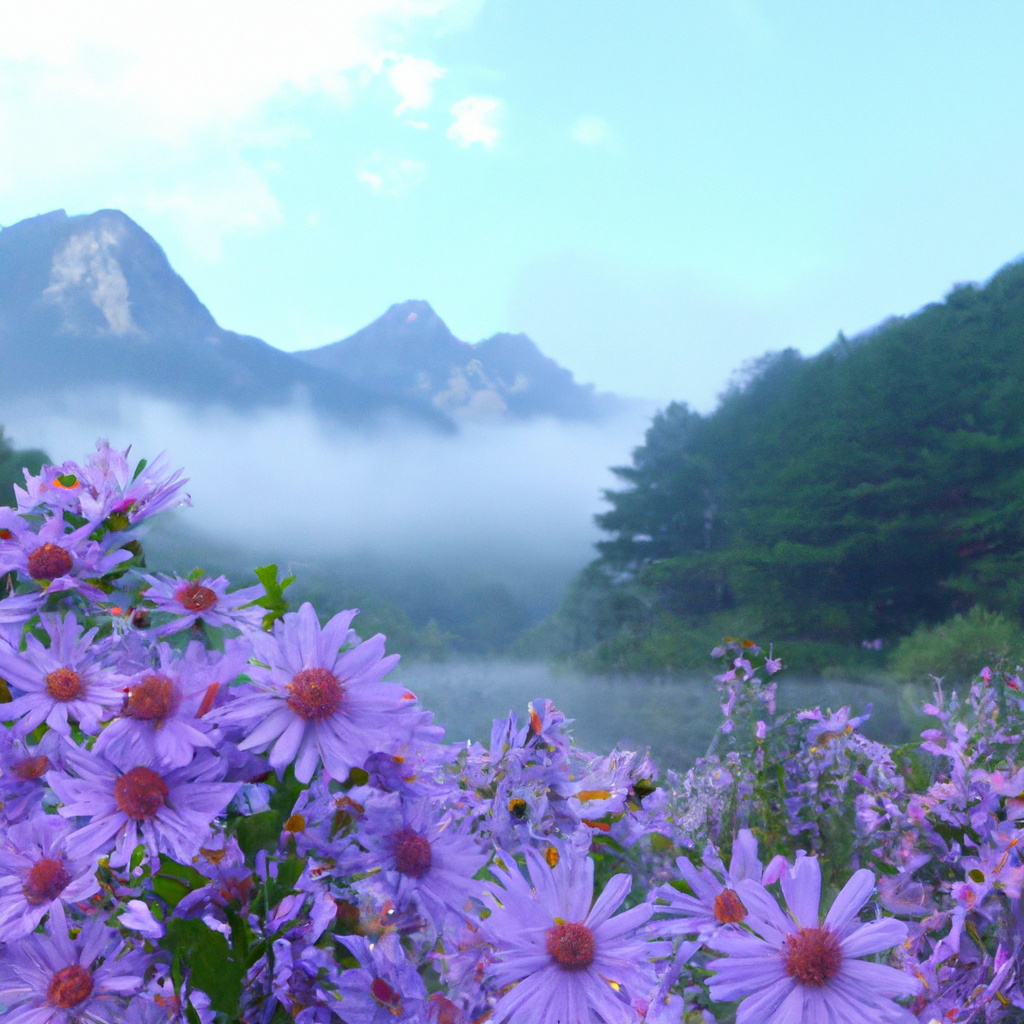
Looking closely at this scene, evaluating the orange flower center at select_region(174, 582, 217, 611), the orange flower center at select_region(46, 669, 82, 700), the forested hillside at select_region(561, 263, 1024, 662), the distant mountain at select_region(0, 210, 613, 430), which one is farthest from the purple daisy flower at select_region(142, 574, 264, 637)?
the distant mountain at select_region(0, 210, 613, 430)

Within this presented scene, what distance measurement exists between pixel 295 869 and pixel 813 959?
47 cm

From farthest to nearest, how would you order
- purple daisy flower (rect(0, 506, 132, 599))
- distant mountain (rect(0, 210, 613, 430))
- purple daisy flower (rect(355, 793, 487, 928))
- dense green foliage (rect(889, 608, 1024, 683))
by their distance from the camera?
1. distant mountain (rect(0, 210, 613, 430))
2. dense green foliage (rect(889, 608, 1024, 683))
3. purple daisy flower (rect(0, 506, 132, 599))
4. purple daisy flower (rect(355, 793, 487, 928))

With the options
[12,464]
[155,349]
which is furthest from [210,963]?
[155,349]

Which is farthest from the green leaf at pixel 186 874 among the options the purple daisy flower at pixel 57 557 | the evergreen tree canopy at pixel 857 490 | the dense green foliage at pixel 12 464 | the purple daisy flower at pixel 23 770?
the dense green foliage at pixel 12 464

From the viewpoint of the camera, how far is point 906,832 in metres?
1.45

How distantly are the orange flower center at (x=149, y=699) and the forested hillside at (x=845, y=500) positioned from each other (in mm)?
15124

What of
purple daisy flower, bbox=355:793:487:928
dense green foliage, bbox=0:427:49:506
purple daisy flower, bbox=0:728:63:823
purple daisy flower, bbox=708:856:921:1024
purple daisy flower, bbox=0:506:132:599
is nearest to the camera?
purple daisy flower, bbox=708:856:921:1024

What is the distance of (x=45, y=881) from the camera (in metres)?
0.86

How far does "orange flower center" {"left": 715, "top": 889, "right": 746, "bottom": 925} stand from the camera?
837 millimetres

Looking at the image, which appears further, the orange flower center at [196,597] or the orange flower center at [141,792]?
the orange flower center at [196,597]

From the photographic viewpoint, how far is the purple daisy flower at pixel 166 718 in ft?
2.52

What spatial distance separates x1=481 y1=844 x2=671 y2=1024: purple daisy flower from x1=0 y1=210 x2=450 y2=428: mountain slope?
43.5 metres

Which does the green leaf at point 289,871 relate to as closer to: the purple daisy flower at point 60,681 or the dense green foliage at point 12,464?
the purple daisy flower at point 60,681

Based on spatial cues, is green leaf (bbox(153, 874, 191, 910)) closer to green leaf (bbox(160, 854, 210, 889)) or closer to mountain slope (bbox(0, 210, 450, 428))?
green leaf (bbox(160, 854, 210, 889))
